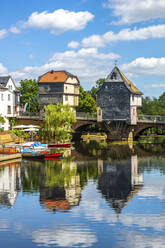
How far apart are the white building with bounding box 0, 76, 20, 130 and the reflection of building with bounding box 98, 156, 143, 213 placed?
50427mm

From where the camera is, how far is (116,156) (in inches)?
2879

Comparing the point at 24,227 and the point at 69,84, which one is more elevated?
the point at 69,84

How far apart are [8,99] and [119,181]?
226ft

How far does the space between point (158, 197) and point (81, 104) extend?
322 feet

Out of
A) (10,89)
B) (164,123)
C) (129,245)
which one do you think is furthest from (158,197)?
(10,89)

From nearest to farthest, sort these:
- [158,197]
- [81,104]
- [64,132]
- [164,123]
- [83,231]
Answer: [83,231]
[158,197]
[64,132]
[164,123]
[81,104]

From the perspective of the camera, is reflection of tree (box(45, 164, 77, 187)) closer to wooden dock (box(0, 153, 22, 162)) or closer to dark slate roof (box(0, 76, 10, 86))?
wooden dock (box(0, 153, 22, 162))

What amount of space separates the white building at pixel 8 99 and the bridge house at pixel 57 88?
294 inches

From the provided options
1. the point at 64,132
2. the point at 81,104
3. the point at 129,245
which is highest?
the point at 81,104

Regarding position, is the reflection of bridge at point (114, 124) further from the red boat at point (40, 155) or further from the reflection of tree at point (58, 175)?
the reflection of tree at point (58, 175)

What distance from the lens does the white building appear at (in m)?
108

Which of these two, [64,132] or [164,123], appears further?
[164,123]

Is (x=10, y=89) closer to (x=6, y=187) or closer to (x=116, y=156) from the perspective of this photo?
(x=116, y=156)

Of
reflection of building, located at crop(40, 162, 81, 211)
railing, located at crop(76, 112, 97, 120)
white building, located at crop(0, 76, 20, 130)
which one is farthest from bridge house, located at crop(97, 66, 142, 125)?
reflection of building, located at crop(40, 162, 81, 211)
